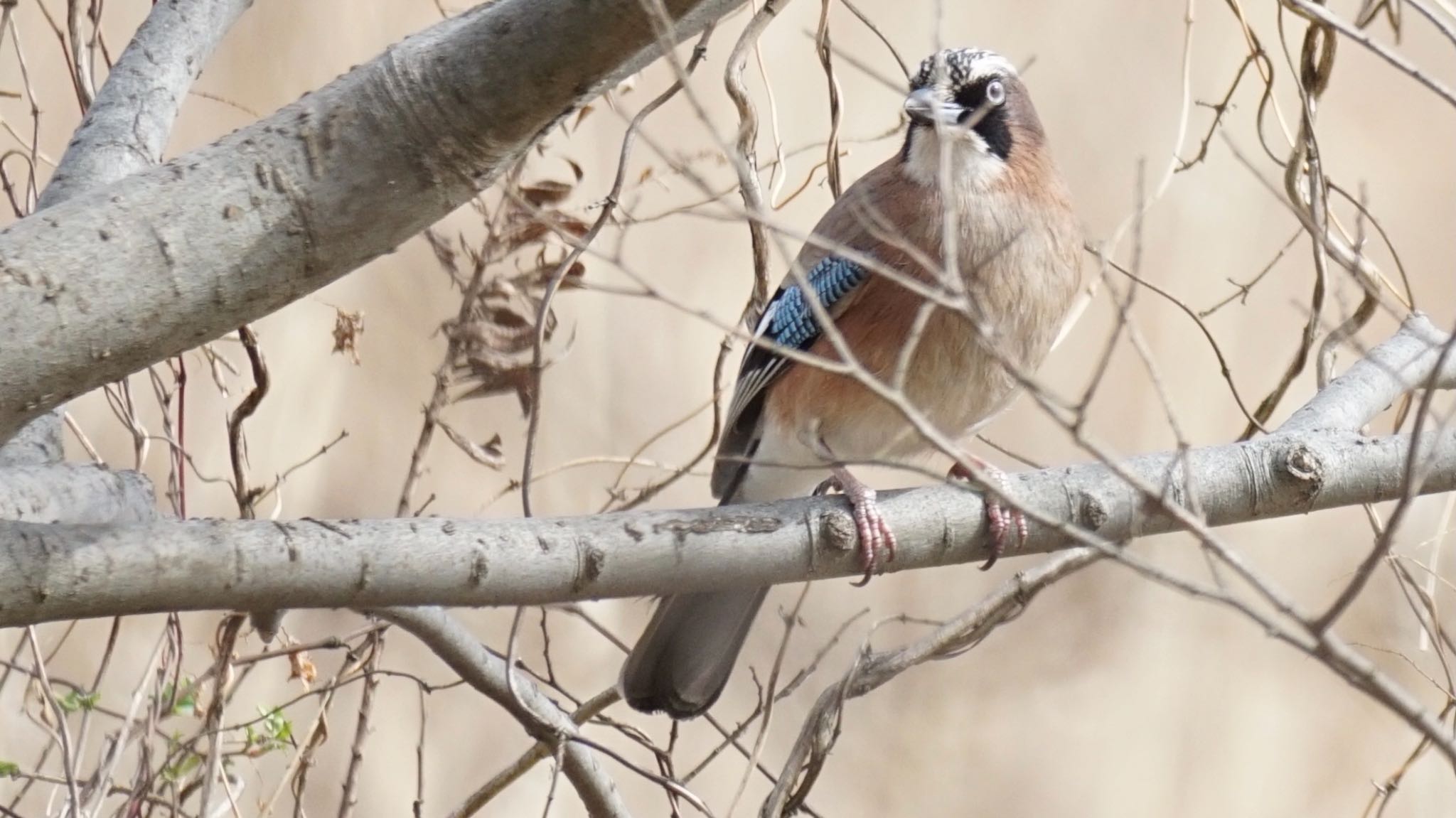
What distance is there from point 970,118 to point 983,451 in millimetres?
1721

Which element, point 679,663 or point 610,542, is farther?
point 679,663

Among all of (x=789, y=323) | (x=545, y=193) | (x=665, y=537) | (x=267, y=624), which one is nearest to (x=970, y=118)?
(x=789, y=323)

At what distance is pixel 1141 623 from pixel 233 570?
3852mm

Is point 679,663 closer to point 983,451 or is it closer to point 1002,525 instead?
point 1002,525

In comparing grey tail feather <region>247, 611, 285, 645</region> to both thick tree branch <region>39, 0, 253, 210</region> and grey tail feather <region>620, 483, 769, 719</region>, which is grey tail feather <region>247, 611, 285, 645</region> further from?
grey tail feather <region>620, 483, 769, 719</region>

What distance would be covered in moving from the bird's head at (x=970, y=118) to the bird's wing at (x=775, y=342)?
0.24 metres

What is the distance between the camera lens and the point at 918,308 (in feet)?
8.79

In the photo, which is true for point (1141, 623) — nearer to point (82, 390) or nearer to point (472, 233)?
point (472, 233)

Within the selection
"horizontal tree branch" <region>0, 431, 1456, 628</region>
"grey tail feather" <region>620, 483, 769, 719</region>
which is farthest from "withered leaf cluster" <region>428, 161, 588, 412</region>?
"horizontal tree branch" <region>0, 431, 1456, 628</region>

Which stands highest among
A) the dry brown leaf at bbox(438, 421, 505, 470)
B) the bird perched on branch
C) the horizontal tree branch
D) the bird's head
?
the bird's head

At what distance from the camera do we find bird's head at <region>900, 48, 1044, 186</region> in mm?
2625

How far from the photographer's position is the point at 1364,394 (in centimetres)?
213

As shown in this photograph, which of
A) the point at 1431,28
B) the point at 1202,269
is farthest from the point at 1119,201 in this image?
the point at 1431,28

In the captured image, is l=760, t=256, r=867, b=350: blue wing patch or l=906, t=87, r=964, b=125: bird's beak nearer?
l=906, t=87, r=964, b=125: bird's beak
